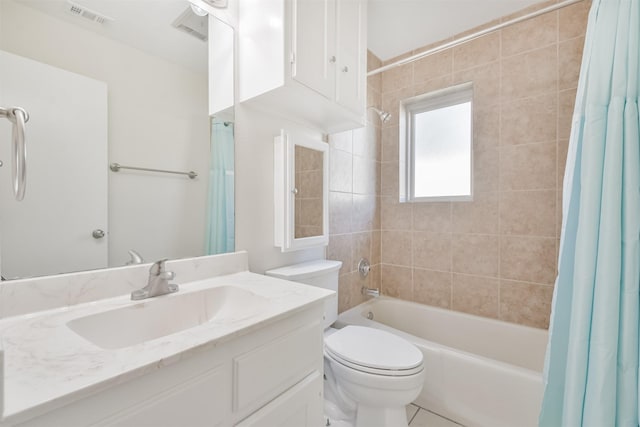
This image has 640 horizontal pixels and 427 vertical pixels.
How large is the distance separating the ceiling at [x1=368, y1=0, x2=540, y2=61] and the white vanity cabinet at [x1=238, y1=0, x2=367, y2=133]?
45 centimetres

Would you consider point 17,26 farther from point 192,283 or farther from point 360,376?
point 360,376

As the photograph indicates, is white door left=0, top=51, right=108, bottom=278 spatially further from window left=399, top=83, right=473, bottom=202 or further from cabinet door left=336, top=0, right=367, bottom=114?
window left=399, top=83, right=473, bottom=202

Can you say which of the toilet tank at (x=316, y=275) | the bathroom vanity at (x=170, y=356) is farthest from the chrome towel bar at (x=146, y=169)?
the toilet tank at (x=316, y=275)

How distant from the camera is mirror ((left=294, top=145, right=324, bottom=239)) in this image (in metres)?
1.43

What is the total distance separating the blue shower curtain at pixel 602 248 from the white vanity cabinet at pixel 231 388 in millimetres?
892

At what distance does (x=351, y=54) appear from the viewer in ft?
4.49

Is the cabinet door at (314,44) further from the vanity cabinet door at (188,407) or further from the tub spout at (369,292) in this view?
the tub spout at (369,292)

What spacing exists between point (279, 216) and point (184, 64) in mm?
762

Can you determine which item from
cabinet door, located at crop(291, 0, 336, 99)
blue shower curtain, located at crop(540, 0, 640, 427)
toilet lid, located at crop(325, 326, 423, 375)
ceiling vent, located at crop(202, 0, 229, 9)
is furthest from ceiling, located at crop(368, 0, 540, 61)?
toilet lid, located at crop(325, 326, 423, 375)

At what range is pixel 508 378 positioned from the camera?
1.28 metres

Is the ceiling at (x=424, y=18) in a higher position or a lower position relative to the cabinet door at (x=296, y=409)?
higher

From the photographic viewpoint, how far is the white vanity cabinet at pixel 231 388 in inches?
18.5

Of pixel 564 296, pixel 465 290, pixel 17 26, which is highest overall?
pixel 17 26

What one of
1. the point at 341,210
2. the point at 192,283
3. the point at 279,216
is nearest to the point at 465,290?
the point at 341,210
